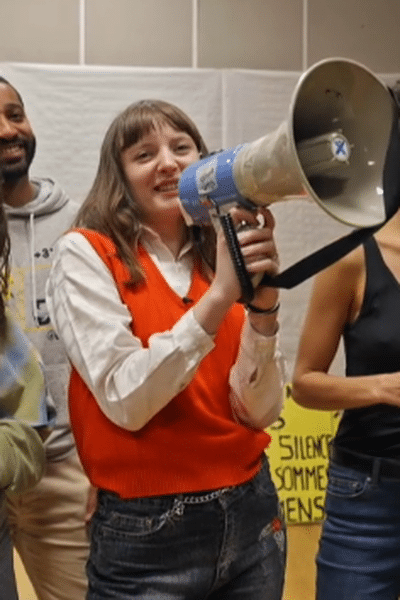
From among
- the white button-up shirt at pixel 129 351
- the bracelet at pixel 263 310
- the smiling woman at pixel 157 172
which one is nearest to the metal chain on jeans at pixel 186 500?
the white button-up shirt at pixel 129 351

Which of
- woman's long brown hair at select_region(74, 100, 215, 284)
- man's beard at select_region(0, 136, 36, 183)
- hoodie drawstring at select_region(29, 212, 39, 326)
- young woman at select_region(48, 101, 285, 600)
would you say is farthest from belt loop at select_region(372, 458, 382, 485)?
man's beard at select_region(0, 136, 36, 183)

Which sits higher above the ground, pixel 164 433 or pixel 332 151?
pixel 332 151

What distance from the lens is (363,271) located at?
147cm

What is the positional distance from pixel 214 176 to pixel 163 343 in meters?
0.23

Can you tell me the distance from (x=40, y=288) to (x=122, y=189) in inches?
20.6

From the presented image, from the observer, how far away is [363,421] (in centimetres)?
147

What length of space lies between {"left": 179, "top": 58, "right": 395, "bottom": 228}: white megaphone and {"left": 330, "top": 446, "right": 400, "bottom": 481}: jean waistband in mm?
559

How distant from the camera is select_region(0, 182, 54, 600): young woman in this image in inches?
45.8

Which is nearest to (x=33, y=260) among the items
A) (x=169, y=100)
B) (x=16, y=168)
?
(x=16, y=168)

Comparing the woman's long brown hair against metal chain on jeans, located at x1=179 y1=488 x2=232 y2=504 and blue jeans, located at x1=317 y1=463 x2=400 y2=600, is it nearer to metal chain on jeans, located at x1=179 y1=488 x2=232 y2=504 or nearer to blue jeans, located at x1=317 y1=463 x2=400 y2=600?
metal chain on jeans, located at x1=179 y1=488 x2=232 y2=504

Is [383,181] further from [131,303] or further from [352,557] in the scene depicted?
[352,557]

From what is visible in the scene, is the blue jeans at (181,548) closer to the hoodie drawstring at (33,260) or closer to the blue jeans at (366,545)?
the blue jeans at (366,545)

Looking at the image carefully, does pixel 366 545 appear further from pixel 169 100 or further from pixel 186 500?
pixel 169 100

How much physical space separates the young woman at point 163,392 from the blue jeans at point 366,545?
0.19 m
